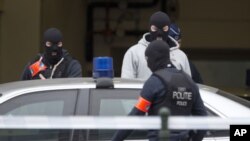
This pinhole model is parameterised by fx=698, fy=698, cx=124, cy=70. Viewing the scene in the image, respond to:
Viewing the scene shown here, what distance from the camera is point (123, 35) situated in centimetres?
1348

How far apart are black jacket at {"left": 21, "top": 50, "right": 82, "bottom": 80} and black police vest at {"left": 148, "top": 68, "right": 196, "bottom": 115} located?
6.26 ft

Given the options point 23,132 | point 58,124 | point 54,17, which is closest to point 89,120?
point 58,124

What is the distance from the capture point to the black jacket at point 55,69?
6.67 meters

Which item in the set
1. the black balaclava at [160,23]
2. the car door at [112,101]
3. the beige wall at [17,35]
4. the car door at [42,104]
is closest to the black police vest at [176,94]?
the car door at [112,101]

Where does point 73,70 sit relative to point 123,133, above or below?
above

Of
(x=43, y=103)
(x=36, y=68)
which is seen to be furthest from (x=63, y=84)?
(x=36, y=68)

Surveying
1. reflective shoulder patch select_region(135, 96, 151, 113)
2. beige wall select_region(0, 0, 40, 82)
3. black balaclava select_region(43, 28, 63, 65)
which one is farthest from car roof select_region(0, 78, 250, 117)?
beige wall select_region(0, 0, 40, 82)

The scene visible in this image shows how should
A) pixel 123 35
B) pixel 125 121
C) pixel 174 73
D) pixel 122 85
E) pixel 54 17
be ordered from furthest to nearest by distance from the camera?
1. pixel 123 35
2. pixel 54 17
3. pixel 122 85
4. pixel 174 73
5. pixel 125 121

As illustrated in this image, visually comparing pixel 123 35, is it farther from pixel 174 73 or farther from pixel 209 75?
pixel 174 73

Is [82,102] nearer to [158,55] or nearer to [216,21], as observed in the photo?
[158,55]

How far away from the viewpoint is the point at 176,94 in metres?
4.81

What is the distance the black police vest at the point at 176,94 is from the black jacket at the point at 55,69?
1909 mm

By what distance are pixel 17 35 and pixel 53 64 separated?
5305 mm

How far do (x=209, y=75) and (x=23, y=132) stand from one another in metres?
9.25
